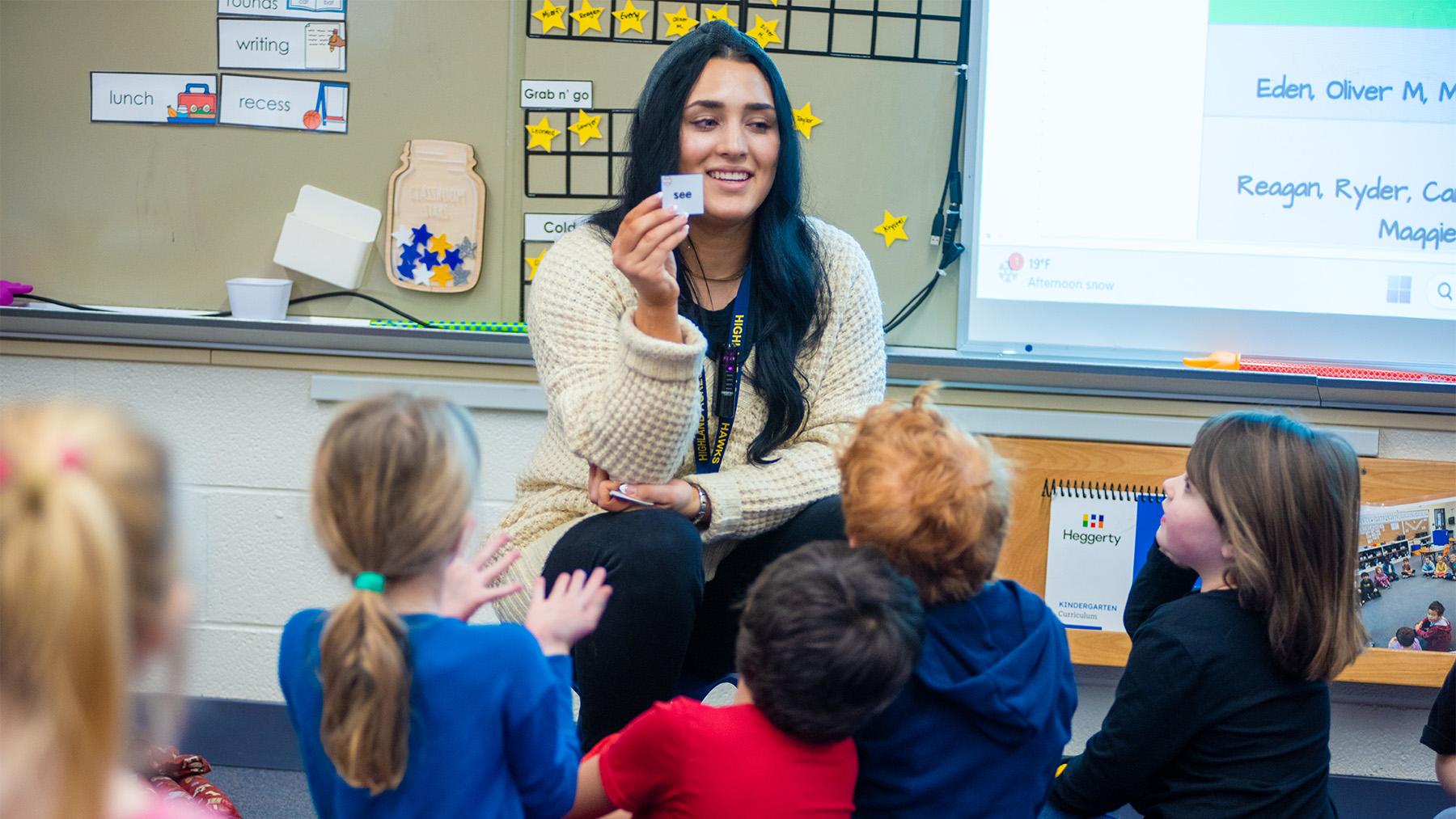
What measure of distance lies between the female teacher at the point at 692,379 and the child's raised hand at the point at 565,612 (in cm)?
13

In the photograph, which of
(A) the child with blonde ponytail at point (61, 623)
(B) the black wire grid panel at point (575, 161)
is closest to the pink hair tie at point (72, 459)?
(A) the child with blonde ponytail at point (61, 623)

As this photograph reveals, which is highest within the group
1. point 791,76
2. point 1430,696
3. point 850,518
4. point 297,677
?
point 791,76

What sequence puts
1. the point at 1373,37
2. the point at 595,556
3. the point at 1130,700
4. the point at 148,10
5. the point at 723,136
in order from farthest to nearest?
the point at 148,10, the point at 1373,37, the point at 723,136, the point at 595,556, the point at 1130,700

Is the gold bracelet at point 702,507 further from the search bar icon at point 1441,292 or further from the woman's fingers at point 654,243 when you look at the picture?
the search bar icon at point 1441,292

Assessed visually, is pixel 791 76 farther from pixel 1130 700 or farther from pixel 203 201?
pixel 1130 700

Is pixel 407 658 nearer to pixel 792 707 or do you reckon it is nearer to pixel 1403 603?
pixel 792 707

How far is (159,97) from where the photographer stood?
7.57 ft

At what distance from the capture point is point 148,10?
2.30 metres

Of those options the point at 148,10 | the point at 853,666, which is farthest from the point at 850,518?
the point at 148,10

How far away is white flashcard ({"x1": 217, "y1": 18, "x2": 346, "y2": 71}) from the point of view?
2287mm

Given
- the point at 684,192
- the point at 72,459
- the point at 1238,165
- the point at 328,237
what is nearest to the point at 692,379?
the point at 684,192

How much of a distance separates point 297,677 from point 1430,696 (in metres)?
2.11

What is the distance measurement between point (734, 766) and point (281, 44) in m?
1.80

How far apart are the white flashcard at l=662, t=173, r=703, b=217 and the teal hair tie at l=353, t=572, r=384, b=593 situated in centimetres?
78
